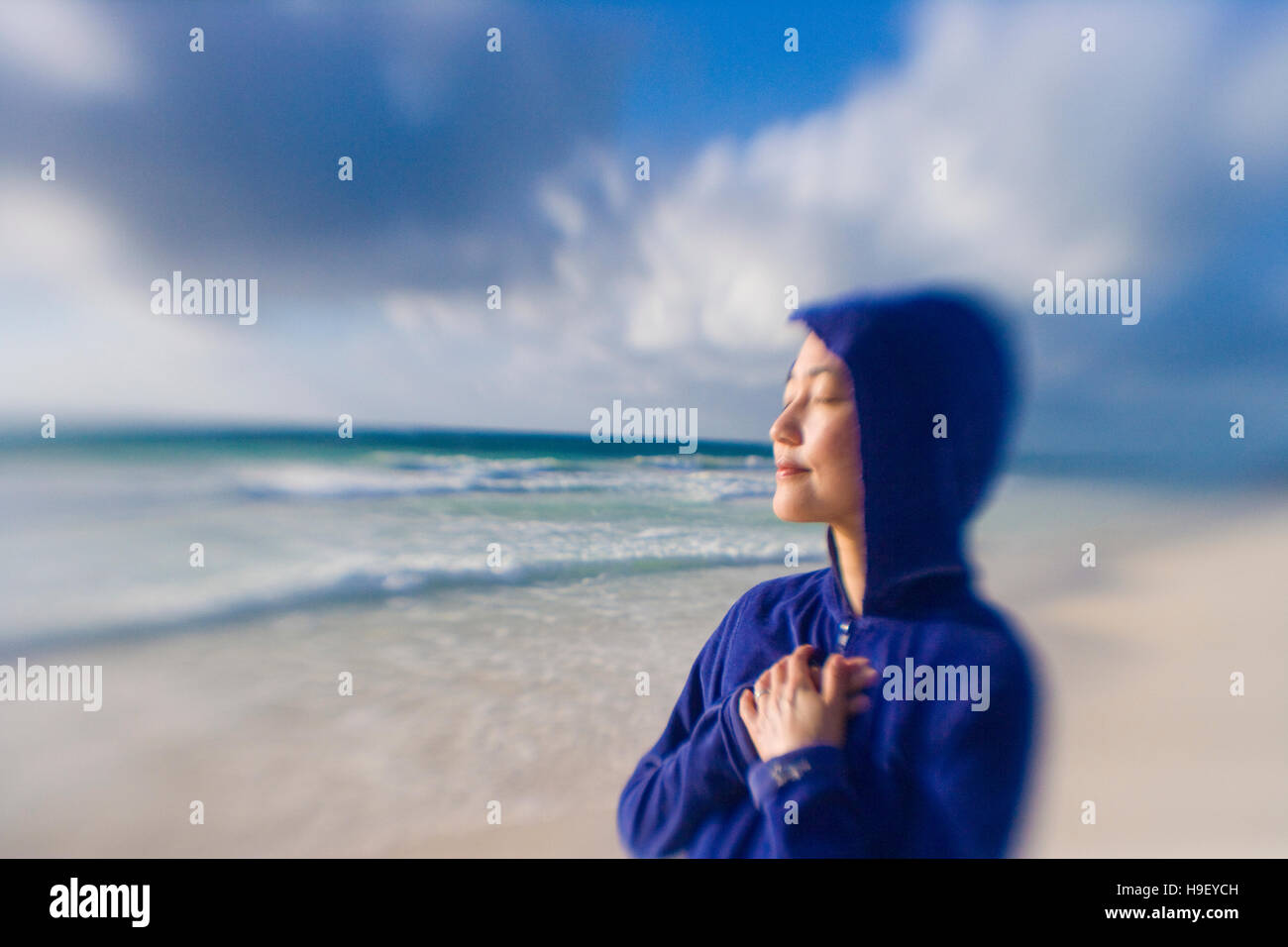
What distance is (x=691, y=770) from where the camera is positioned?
120cm

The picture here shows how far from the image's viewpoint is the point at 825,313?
116 centimetres

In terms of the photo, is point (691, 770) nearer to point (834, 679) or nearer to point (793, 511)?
point (834, 679)

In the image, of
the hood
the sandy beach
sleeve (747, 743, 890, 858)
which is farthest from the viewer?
the sandy beach

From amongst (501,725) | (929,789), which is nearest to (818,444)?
(929,789)

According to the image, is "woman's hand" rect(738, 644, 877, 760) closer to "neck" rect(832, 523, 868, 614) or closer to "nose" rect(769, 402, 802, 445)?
"neck" rect(832, 523, 868, 614)

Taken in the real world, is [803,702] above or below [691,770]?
above

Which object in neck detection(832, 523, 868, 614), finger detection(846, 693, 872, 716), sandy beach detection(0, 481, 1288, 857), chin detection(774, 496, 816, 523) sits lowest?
sandy beach detection(0, 481, 1288, 857)

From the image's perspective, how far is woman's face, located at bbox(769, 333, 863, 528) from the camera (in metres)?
1.15

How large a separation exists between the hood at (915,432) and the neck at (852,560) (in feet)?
0.06

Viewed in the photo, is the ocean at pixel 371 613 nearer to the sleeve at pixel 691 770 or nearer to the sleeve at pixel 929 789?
the sleeve at pixel 929 789

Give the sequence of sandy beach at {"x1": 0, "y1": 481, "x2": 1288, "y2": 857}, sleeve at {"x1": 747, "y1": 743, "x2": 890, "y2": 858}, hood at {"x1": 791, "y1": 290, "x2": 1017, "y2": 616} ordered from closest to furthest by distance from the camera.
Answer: sleeve at {"x1": 747, "y1": 743, "x2": 890, "y2": 858}
hood at {"x1": 791, "y1": 290, "x2": 1017, "y2": 616}
sandy beach at {"x1": 0, "y1": 481, "x2": 1288, "y2": 857}

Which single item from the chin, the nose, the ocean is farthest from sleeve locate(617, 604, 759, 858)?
the ocean

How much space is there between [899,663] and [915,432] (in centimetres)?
39

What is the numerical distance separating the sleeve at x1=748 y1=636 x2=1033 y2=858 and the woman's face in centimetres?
36
